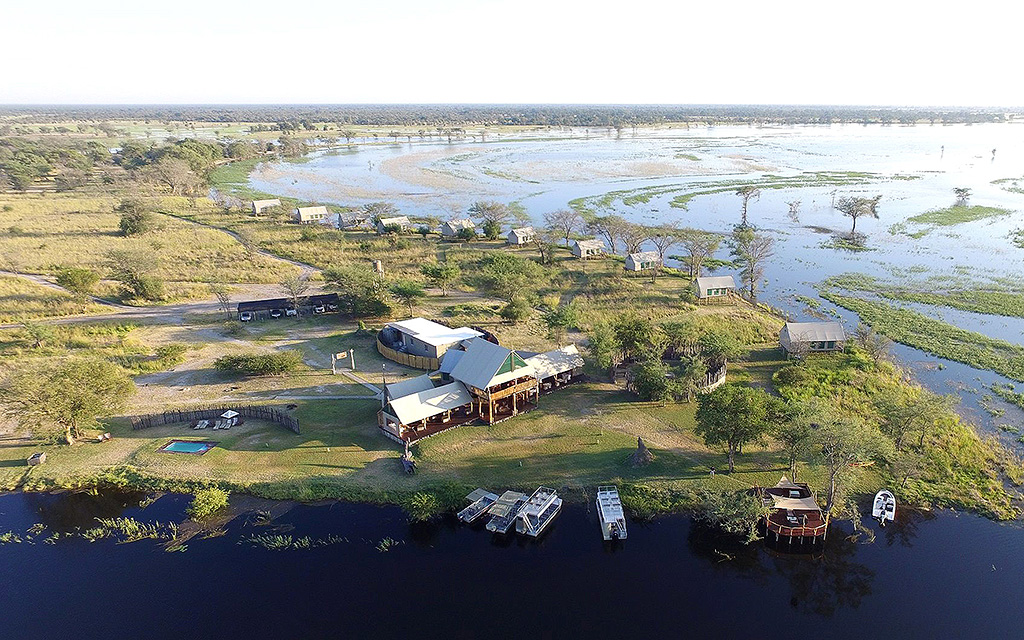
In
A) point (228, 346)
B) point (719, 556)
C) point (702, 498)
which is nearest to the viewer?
point (719, 556)

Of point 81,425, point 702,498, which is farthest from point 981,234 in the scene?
point 81,425

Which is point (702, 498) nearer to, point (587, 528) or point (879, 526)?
point (587, 528)

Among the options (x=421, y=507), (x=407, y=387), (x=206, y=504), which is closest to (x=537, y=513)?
(x=421, y=507)

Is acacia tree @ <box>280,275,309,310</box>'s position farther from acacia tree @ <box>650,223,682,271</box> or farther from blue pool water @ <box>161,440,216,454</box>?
acacia tree @ <box>650,223,682,271</box>

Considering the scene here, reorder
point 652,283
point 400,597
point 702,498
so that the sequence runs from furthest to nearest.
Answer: point 652,283 < point 702,498 < point 400,597

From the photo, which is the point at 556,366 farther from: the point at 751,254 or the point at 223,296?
the point at 751,254

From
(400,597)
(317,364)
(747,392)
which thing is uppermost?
(747,392)
